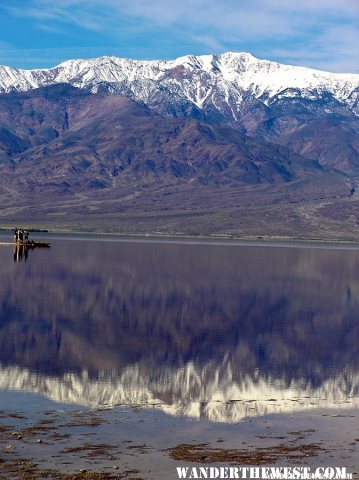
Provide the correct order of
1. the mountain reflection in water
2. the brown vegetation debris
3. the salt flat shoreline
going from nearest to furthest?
1. the salt flat shoreline
2. the brown vegetation debris
3. the mountain reflection in water

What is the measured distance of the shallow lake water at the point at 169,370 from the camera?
1225 inches

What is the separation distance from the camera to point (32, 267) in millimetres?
113750

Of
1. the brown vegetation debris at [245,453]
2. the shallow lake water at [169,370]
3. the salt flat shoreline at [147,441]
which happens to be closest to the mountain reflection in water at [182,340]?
the shallow lake water at [169,370]

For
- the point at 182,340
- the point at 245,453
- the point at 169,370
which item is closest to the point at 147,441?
the point at 245,453

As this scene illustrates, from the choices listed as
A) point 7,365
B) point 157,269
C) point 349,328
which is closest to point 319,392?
point 7,365

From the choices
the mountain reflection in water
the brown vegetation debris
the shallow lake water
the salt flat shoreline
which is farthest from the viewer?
the mountain reflection in water

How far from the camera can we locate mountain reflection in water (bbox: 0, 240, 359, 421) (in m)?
39.1

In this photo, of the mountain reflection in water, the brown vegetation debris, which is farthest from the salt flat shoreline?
the mountain reflection in water

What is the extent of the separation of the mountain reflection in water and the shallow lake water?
0.33 ft

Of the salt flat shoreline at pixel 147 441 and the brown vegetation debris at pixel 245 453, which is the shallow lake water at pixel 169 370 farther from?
the brown vegetation debris at pixel 245 453

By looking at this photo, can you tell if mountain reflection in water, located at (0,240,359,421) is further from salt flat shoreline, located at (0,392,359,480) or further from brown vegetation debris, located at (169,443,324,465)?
brown vegetation debris, located at (169,443,324,465)

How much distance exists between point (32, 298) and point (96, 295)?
641cm

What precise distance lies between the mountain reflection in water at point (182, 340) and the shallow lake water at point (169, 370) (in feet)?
0.33

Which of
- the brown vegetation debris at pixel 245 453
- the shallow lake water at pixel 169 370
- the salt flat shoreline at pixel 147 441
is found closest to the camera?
the salt flat shoreline at pixel 147 441
